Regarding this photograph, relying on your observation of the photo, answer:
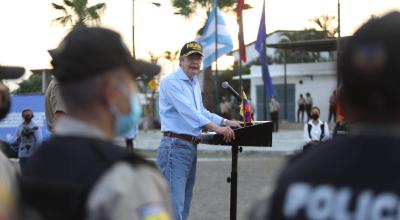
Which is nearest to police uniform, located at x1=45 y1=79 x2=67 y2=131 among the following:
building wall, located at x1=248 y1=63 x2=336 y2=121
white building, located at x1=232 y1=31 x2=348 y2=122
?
white building, located at x1=232 y1=31 x2=348 y2=122

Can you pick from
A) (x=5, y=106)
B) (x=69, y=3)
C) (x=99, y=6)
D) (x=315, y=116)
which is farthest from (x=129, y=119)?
(x=69, y=3)

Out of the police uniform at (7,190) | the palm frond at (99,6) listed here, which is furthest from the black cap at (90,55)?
the palm frond at (99,6)

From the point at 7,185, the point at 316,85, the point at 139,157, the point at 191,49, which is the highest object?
the point at 191,49

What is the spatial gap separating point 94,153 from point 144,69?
1.67 ft

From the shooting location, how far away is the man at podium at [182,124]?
6617 millimetres

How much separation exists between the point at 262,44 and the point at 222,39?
12.2 ft

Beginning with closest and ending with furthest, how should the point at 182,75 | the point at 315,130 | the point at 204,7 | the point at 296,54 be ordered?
the point at 182,75, the point at 315,130, the point at 204,7, the point at 296,54

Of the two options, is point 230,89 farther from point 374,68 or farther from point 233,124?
point 374,68

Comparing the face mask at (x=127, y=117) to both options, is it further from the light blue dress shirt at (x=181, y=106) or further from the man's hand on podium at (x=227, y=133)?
the light blue dress shirt at (x=181, y=106)

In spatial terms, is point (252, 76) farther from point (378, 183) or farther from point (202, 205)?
point (378, 183)

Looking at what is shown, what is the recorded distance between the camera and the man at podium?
21.7 ft

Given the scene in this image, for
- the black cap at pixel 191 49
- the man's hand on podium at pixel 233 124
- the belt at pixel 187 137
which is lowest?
the belt at pixel 187 137

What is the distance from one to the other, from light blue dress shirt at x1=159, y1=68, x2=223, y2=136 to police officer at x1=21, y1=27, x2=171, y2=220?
13.4 feet

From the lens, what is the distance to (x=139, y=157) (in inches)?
91.7
